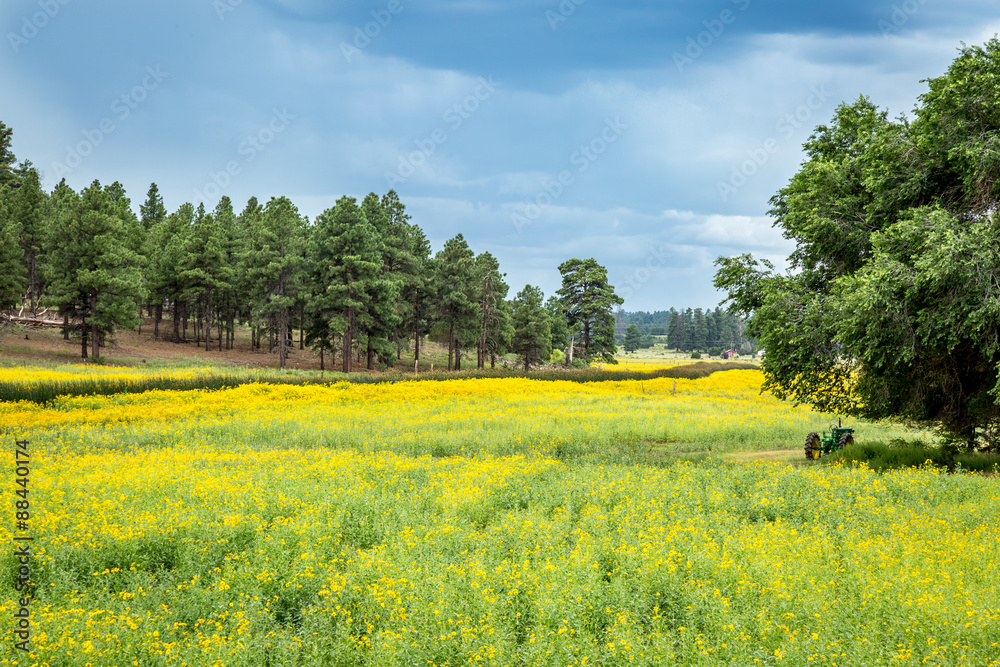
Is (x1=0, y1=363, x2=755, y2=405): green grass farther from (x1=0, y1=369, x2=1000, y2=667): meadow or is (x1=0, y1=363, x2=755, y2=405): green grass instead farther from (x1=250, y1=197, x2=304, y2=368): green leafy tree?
(x1=250, y1=197, x2=304, y2=368): green leafy tree

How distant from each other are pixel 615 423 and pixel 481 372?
24.2 metres

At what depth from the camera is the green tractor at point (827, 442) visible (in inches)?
773

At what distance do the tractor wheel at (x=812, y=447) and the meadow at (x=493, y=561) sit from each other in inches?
159

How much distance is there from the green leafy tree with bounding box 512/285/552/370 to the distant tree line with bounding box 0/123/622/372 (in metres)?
0.15

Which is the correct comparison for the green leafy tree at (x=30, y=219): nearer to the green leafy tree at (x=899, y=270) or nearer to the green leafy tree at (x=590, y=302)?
the green leafy tree at (x=590, y=302)

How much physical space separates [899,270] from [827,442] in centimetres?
845

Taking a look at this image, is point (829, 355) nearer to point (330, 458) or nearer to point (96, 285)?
point (330, 458)

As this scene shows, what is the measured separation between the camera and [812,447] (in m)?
19.7

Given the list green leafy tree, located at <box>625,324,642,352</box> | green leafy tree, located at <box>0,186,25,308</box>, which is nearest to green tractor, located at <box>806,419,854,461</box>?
green leafy tree, located at <box>0,186,25,308</box>

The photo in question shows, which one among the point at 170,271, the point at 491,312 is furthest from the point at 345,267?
the point at 170,271

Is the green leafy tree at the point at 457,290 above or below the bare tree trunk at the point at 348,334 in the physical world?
above

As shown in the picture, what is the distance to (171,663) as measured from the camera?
615 centimetres

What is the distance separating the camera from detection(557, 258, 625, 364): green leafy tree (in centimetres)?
7525

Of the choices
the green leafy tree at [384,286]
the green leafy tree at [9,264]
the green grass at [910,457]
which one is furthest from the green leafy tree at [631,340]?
the green grass at [910,457]
